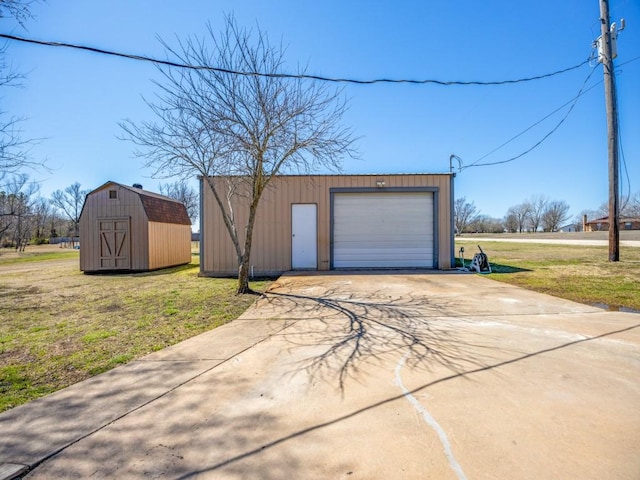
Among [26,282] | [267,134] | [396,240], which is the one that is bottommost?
[26,282]

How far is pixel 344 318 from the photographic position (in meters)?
4.95

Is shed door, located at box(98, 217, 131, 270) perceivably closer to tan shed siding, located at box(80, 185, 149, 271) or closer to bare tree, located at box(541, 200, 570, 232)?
tan shed siding, located at box(80, 185, 149, 271)

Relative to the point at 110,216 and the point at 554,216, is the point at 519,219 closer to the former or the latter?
the point at 554,216

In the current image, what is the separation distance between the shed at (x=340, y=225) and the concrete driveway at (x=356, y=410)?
6.48m

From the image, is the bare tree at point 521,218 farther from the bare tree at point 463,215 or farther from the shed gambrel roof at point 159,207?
the shed gambrel roof at point 159,207

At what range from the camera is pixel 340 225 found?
10914 millimetres

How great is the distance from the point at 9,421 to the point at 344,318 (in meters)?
3.77

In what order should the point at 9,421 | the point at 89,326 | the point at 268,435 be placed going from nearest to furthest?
the point at 268,435 < the point at 9,421 < the point at 89,326

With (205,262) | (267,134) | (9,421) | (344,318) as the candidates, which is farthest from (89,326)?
(205,262)

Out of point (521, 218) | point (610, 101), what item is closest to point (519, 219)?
point (521, 218)

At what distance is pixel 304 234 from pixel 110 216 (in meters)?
8.56

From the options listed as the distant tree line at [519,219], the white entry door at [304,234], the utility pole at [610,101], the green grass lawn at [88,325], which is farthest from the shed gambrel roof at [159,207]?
the distant tree line at [519,219]

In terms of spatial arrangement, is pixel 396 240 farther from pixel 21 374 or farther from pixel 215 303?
pixel 21 374

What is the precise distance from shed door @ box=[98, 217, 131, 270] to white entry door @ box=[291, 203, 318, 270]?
731 centimetres
